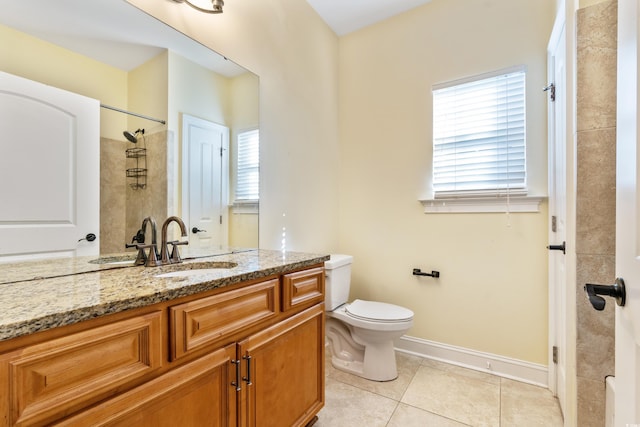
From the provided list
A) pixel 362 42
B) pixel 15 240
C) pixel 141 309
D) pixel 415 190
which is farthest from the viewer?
pixel 362 42

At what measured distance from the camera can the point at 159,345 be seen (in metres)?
0.81

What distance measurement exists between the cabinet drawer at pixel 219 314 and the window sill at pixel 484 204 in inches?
58.6

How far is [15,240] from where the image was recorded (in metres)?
0.97

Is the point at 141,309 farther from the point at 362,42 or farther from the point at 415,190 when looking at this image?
the point at 362,42

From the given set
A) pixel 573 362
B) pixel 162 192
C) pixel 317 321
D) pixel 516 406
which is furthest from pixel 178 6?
pixel 516 406

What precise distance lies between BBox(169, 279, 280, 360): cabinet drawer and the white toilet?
2.99ft

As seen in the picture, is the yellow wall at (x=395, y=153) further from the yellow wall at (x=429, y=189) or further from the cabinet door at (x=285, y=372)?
the cabinet door at (x=285, y=372)

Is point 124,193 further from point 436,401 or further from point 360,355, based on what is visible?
point 436,401

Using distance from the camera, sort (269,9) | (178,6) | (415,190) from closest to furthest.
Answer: (178,6) → (269,9) → (415,190)

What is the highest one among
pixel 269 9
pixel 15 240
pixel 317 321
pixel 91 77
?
pixel 269 9

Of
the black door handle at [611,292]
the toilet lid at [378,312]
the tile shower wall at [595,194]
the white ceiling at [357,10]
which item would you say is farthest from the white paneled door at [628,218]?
the white ceiling at [357,10]

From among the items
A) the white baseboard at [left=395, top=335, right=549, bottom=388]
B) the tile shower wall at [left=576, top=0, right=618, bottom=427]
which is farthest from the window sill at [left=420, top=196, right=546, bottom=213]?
the white baseboard at [left=395, top=335, right=549, bottom=388]

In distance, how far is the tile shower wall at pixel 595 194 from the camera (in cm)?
118

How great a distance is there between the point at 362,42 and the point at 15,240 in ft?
8.59
